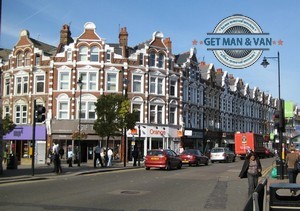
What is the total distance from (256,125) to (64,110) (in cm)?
4880

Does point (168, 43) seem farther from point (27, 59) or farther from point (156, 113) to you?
point (27, 59)

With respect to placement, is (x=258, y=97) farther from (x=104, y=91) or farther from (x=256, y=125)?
(x=104, y=91)

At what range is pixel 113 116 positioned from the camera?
34.8 m

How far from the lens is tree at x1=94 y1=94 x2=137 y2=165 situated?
113 feet

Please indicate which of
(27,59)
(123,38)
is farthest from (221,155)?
(27,59)

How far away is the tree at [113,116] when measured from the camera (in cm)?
3456

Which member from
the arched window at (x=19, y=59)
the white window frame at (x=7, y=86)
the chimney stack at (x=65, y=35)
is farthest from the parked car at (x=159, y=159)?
the white window frame at (x=7, y=86)

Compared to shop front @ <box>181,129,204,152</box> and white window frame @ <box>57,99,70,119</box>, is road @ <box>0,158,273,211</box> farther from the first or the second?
shop front @ <box>181,129,204,152</box>

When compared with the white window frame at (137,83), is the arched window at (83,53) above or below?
above

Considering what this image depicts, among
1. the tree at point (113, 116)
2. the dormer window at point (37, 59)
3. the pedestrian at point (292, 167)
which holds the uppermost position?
the dormer window at point (37, 59)

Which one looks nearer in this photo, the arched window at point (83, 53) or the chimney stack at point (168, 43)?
the arched window at point (83, 53)

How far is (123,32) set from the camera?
1906 inches

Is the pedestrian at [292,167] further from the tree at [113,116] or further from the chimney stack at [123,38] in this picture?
the chimney stack at [123,38]

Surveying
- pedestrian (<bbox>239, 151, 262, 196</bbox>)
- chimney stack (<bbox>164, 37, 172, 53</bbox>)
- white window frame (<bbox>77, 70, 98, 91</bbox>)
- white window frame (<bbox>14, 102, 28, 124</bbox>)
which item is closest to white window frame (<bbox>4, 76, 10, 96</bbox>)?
white window frame (<bbox>14, 102, 28, 124</bbox>)
